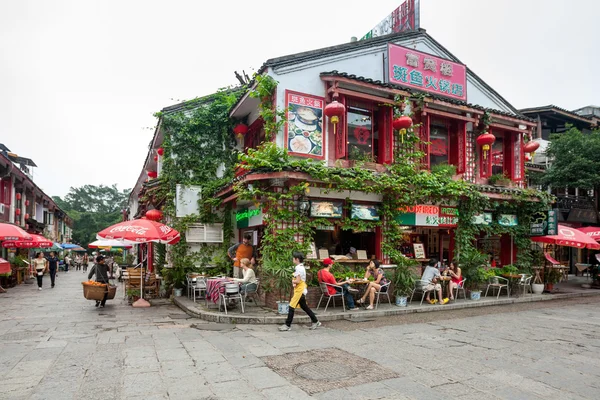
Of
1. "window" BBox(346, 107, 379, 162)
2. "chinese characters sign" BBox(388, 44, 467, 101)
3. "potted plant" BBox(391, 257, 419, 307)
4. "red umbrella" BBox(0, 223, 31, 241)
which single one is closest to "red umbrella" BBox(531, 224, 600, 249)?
"chinese characters sign" BBox(388, 44, 467, 101)

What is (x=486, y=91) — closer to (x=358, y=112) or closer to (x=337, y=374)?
(x=358, y=112)

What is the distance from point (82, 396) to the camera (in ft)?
15.2

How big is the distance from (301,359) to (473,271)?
342 inches

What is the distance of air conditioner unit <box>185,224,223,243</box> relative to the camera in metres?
13.7

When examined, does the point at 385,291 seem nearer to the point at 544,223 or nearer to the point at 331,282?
the point at 331,282

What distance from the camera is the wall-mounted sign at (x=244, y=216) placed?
39.1 ft

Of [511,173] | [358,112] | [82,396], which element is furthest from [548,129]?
[82,396]

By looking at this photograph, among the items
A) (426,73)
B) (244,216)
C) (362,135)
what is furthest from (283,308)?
(426,73)

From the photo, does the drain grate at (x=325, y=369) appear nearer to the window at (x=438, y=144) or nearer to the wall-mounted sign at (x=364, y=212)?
the wall-mounted sign at (x=364, y=212)

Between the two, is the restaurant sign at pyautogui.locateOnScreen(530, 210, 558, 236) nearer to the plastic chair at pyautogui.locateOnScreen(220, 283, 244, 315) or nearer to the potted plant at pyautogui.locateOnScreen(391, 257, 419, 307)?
the potted plant at pyautogui.locateOnScreen(391, 257, 419, 307)

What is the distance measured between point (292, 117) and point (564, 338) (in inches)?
315

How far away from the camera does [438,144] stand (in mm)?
14117

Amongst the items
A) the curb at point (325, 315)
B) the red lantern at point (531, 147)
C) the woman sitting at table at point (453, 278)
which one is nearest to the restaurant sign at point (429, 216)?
the woman sitting at table at point (453, 278)

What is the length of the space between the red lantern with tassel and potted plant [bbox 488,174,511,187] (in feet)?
14.8
